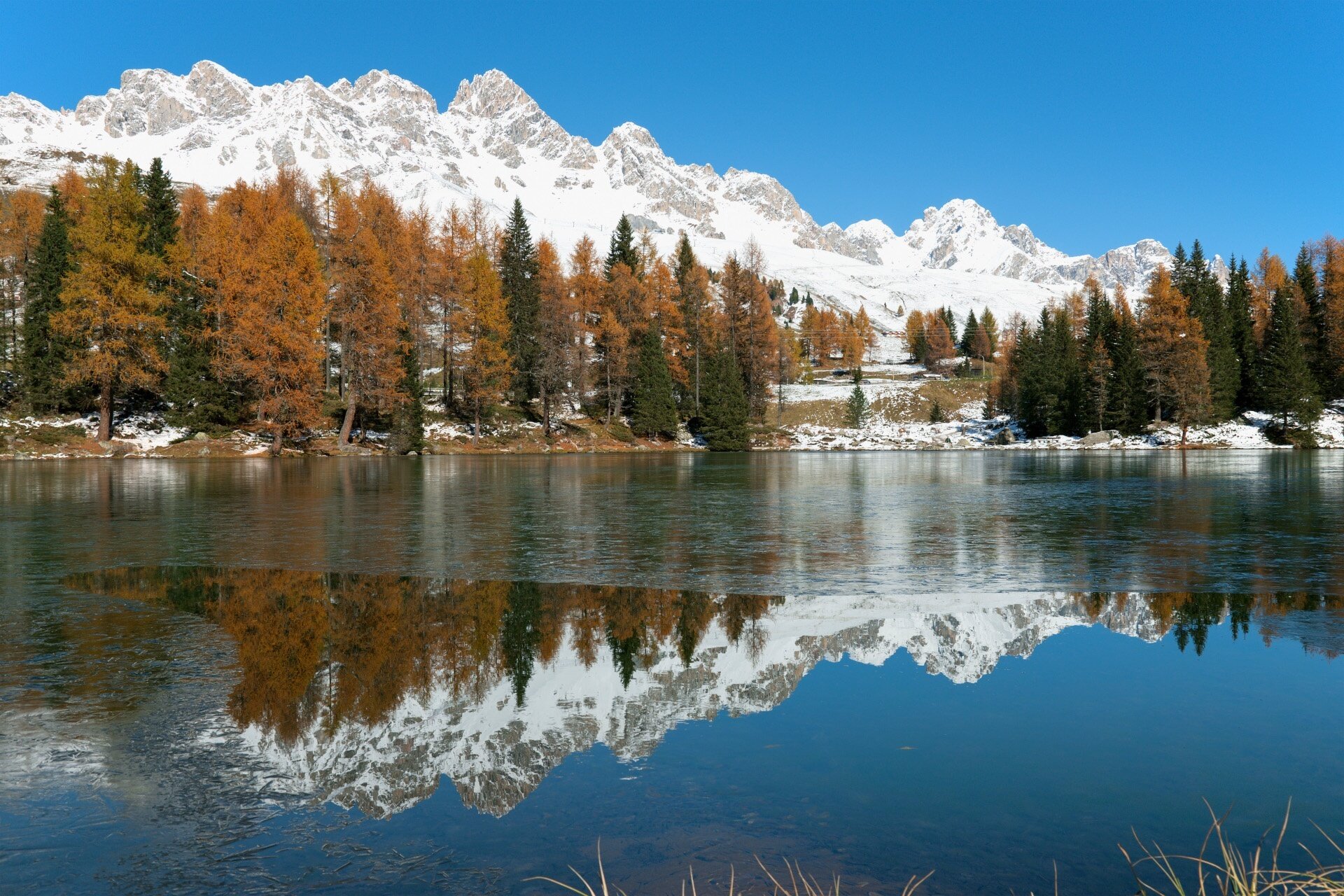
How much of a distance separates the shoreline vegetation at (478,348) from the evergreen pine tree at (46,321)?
133mm

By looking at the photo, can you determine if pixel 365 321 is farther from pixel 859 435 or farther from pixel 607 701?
pixel 859 435

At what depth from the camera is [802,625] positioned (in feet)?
29.3

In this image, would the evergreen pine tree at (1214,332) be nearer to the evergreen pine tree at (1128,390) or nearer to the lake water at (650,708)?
the evergreen pine tree at (1128,390)

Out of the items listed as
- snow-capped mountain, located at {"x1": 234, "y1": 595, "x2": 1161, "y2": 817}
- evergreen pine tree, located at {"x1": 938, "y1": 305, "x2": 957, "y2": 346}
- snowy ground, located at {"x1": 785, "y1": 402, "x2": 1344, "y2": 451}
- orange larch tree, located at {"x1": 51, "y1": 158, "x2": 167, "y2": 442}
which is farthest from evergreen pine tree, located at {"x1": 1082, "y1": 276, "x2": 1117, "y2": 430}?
evergreen pine tree, located at {"x1": 938, "y1": 305, "x2": 957, "y2": 346}

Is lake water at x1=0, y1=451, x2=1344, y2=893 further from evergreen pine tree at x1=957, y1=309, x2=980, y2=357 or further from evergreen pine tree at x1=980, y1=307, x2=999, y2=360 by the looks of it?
evergreen pine tree at x1=980, y1=307, x2=999, y2=360

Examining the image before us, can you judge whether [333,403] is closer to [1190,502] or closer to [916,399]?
[1190,502]

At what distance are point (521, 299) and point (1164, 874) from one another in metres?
63.9

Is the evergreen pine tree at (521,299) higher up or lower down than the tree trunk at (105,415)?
higher up

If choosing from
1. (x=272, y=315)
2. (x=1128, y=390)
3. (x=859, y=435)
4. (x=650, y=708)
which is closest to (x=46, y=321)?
(x=272, y=315)

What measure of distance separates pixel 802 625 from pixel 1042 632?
2.36 m

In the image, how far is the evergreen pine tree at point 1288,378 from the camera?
68.0 meters

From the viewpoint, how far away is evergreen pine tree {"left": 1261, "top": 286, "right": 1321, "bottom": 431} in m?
68.0

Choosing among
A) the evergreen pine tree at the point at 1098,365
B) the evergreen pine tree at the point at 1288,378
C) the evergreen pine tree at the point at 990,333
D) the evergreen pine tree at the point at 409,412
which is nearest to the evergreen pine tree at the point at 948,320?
the evergreen pine tree at the point at 990,333

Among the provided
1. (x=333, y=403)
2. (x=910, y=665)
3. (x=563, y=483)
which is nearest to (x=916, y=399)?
(x=333, y=403)
